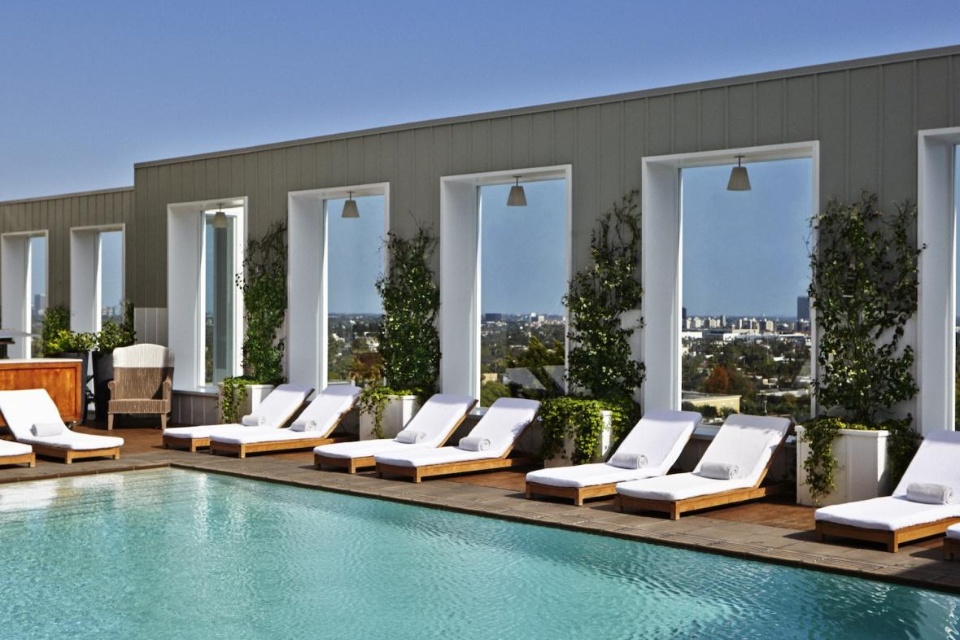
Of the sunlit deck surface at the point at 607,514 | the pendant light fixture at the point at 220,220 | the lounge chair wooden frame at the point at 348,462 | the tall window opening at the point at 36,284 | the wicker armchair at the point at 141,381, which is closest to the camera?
the sunlit deck surface at the point at 607,514

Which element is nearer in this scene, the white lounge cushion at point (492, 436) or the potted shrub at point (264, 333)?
the white lounge cushion at point (492, 436)

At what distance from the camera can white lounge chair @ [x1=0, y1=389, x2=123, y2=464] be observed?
1186cm

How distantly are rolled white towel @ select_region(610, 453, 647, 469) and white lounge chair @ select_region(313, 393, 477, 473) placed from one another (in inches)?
85.3

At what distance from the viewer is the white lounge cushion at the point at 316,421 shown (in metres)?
12.6

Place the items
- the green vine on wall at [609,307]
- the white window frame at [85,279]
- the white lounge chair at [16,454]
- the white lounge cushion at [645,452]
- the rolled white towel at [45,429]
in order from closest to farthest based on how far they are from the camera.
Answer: the white lounge cushion at [645,452], the green vine on wall at [609,307], the white lounge chair at [16,454], the rolled white towel at [45,429], the white window frame at [85,279]

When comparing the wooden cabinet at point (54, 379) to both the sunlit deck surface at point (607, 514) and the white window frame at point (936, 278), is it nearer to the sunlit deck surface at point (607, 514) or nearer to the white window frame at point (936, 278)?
the sunlit deck surface at point (607, 514)

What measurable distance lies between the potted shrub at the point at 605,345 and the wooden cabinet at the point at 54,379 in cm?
711

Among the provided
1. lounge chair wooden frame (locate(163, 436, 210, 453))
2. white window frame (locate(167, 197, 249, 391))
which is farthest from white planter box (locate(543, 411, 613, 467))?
white window frame (locate(167, 197, 249, 391))

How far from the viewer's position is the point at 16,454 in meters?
11.3

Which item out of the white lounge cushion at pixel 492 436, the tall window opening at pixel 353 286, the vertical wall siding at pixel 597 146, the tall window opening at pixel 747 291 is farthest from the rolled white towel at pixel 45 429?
the tall window opening at pixel 747 291

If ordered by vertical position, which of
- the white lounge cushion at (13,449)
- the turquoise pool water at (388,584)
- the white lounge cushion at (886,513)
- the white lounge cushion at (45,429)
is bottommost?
the turquoise pool water at (388,584)

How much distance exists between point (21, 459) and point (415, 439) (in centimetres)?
394

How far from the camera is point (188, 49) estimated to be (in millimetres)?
23406

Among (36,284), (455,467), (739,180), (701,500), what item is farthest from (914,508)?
(36,284)
